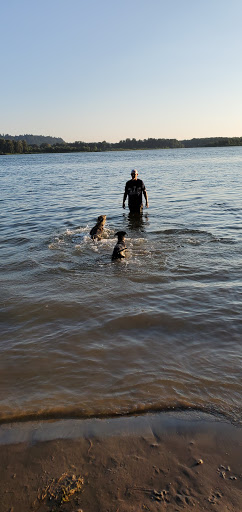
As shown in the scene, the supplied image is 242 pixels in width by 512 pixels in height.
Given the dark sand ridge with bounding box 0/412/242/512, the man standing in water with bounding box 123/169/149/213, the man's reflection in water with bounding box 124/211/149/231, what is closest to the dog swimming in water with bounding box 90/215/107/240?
the man's reflection in water with bounding box 124/211/149/231

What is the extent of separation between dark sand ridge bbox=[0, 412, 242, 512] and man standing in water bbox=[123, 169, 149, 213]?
10588 mm

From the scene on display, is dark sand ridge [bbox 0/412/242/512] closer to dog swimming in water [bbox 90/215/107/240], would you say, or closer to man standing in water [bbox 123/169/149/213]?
dog swimming in water [bbox 90/215/107/240]

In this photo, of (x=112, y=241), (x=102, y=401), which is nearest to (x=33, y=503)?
(x=102, y=401)

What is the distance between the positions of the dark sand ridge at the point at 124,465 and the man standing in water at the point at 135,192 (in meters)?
10.6

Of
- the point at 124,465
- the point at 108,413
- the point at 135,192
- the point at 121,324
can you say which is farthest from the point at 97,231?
the point at 124,465

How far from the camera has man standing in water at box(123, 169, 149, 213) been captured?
13.0m

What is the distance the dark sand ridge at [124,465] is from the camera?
2.42m

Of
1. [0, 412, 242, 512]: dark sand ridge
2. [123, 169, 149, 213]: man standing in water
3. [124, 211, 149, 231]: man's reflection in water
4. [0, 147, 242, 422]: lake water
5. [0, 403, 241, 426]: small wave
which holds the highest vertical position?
[123, 169, 149, 213]: man standing in water

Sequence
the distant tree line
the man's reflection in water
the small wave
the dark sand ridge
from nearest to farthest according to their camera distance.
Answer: the dark sand ridge → the small wave → the man's reflection in water → the distant tree line

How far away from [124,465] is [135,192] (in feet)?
37.1

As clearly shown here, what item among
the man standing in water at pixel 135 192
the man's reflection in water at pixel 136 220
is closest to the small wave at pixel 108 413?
the man's reflection in water at pixel 136 220

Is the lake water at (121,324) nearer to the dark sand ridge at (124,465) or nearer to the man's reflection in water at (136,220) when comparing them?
the dark sand ridge at (124,465)

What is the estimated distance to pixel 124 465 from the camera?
272 centimetres

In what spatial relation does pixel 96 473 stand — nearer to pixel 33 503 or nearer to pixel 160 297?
pixel 33 503
